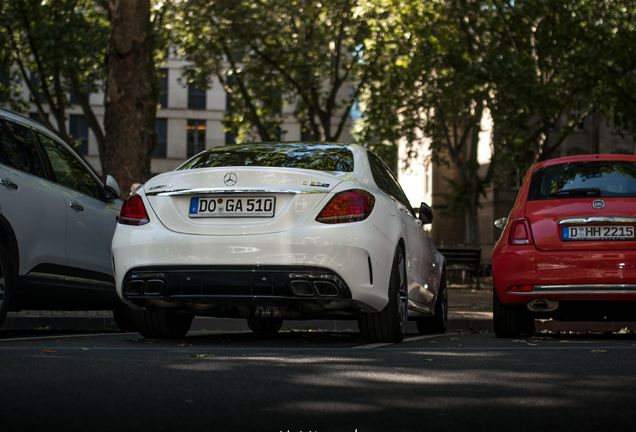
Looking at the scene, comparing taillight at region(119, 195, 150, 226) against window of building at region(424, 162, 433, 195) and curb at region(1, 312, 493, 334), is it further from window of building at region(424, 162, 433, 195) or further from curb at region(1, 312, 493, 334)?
window of building at region(424, 162, 433, 195)

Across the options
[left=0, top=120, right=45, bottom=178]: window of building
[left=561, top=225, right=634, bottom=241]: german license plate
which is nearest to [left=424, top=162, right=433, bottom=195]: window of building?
[left=561, top=225, right=634, bottom=241]: german license plate

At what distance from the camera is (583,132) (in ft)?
149

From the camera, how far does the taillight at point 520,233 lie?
7.03m

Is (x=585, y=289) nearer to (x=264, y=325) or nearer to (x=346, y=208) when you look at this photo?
(x=346, y=208)

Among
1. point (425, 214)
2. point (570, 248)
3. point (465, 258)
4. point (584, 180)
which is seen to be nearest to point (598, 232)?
point (570, 248)

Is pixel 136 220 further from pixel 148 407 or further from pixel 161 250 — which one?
pixel 148 407

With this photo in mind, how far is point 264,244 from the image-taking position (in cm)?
546

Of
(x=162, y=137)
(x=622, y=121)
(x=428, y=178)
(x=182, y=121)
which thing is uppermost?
(x=182, y=121)

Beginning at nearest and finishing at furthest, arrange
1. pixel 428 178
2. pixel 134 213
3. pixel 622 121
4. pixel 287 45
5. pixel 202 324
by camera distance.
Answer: pixel 134 213 < pixel 202 324 < pixel 622 121 < pixel 287 45 < pixel 428 178

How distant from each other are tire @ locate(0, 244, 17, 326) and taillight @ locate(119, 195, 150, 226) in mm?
1032

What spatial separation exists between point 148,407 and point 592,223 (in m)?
4.63

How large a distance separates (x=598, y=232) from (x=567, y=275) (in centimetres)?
43

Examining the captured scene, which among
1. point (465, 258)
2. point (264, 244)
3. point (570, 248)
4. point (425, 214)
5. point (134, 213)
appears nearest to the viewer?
point (264, 244)

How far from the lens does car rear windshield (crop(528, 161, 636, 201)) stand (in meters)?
7.11
